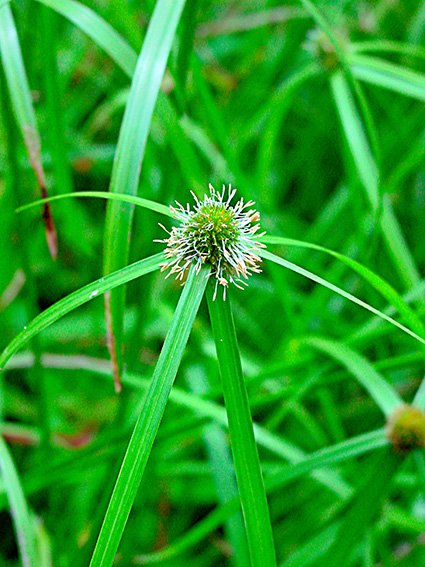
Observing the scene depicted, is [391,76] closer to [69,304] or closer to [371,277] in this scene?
[371,277]

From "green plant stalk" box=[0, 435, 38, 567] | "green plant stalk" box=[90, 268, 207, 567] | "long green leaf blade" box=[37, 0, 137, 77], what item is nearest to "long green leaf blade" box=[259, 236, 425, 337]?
"green plant stalk" box=[90, 268, 207, 567]

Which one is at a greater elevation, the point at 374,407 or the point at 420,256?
the point at 420,256

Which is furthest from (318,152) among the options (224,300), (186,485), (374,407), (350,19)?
(224,300)

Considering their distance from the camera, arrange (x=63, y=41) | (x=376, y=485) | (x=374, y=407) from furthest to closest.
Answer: (x=63, y=41)
(x=374, y=407)
(x=376, y=485)

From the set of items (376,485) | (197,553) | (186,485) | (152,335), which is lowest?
(376,485)

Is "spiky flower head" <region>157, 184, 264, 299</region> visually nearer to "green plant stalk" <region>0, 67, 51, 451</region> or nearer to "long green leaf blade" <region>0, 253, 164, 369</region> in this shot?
"long green leaf blade" <region>0, 253, 164, 369</region>

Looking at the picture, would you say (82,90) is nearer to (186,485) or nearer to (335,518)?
(186,485)

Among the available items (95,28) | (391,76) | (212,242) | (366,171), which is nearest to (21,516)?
(212,242)
